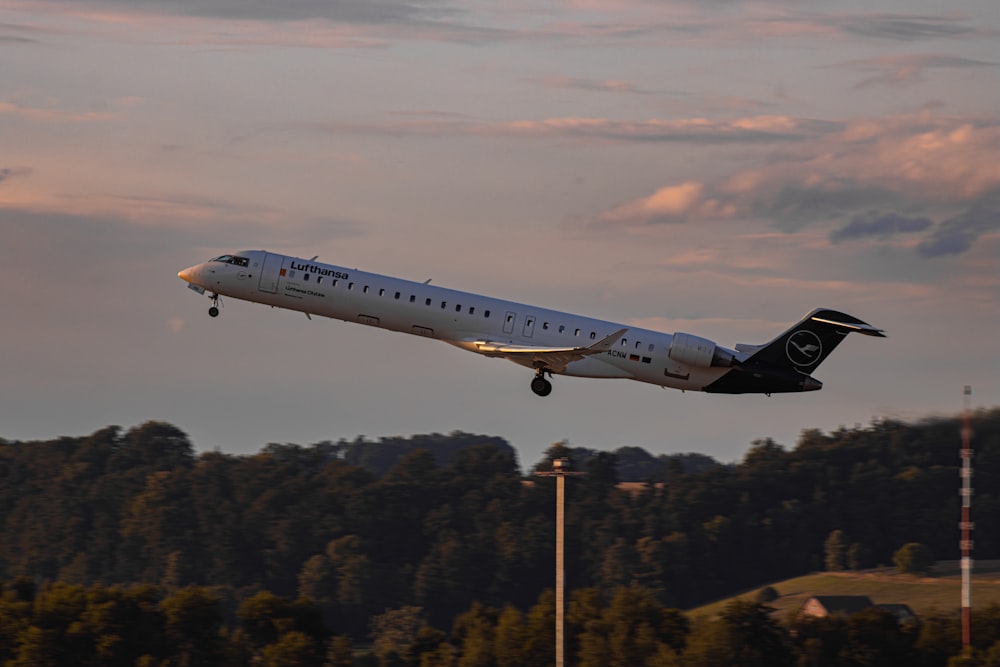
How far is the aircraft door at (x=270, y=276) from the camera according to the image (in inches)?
2311

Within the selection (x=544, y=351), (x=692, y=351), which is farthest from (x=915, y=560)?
(x=544, y=351)

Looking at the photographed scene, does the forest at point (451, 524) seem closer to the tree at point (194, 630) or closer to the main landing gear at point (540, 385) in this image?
the tree at point (194, 630)

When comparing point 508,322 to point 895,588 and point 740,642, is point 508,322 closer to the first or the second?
point 740,642

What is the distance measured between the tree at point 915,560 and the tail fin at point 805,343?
74.9m

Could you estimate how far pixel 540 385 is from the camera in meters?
59.9

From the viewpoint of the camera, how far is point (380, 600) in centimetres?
14650

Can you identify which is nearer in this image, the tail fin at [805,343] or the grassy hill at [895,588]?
the tail fin at [805,343]

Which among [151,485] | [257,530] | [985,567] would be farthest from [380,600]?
[985,567]

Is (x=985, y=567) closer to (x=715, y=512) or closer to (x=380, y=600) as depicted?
(x=715, y=512)

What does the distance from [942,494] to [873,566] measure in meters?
13.4

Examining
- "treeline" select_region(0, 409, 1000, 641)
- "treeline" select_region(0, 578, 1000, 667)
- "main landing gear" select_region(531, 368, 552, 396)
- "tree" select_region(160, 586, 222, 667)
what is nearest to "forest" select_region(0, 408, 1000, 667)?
"treeline" select_region(0, 409, 1000, 641)

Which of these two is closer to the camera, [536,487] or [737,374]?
[737,374]

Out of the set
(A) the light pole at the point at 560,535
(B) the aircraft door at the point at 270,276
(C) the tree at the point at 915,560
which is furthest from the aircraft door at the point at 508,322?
(C) the tree at the point at 915,560

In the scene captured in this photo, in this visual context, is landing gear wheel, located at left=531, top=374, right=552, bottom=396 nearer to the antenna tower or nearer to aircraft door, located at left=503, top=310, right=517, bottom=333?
aircraft door, located at left=503, top=310, right=517, bottom=333
